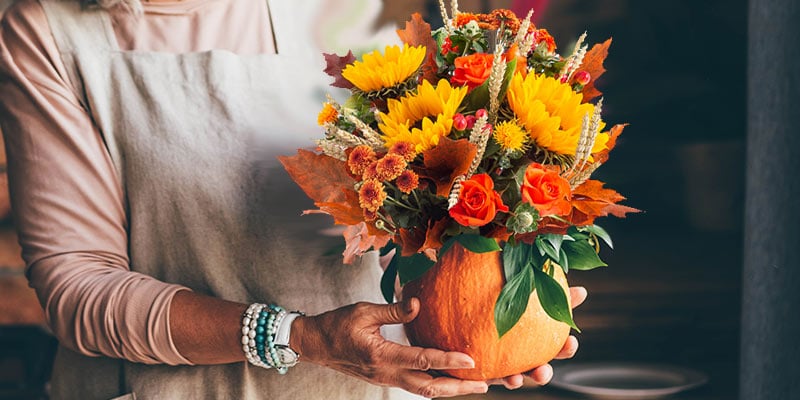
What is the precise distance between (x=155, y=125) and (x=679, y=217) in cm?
158

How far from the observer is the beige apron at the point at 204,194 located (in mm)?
941

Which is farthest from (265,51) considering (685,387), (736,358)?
(736,358)

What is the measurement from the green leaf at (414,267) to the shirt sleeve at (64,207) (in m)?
0.27

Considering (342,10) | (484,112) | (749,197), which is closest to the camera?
(484,112)

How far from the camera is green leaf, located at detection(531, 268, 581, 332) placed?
30.6 inches

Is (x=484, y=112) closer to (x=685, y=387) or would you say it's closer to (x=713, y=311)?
(x=685, y=387)

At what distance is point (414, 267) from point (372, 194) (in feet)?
A: 0.37

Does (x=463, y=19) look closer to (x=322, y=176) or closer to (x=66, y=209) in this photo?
(x=322, y=176)

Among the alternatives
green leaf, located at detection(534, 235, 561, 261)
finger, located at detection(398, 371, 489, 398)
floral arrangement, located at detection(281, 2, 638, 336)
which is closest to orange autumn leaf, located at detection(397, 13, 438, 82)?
floral arrangement, located at detection(281, 2, 638, 336)

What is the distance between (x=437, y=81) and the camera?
82 cm

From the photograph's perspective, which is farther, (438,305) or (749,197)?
(749,197)

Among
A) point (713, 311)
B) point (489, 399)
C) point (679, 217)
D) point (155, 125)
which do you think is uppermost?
point (155, 125)

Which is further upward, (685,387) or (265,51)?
(265,51)

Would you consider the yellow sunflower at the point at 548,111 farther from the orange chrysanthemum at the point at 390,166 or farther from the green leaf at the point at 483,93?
the orange chrysanthemum at the point at 390,166
